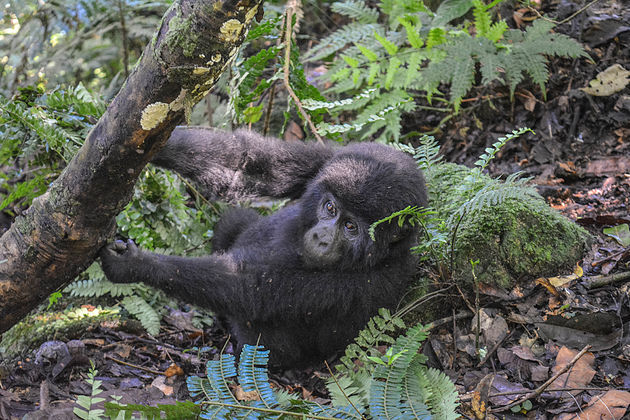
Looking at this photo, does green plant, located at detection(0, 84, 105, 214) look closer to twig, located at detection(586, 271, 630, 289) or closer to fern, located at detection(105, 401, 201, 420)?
fern, located at detection(105, 401, 201, 420)

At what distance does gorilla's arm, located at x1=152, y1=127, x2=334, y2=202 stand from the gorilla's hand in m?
0.75

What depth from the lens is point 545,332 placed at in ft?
13.2

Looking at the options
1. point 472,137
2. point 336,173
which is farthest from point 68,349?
point 472,137

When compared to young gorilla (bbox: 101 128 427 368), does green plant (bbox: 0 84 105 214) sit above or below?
above

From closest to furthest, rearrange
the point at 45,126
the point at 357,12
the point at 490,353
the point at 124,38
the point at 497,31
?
the point at 45,126 < the point at 490,353 < the point at 497,31 < the point at 124,38 < the point at 357,12

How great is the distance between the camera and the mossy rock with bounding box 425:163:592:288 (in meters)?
4.61

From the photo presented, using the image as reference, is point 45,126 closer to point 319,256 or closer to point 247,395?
point 319,256

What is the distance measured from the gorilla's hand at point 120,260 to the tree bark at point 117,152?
0.52 m

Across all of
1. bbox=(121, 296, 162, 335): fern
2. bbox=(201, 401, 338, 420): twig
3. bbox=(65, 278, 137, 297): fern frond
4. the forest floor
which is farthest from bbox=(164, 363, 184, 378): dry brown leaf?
bbox=(201, 401, 338, 420): twig

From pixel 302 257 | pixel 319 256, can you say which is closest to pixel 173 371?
pixel 302 257

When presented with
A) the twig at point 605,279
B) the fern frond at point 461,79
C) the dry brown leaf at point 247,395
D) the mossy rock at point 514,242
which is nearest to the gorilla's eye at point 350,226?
the mossy rock at point 514,242

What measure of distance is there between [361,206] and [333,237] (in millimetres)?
340

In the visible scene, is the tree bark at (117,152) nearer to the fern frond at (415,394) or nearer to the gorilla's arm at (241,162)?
the gorilla's arm at (241,162)

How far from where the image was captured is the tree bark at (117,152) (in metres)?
2.45
